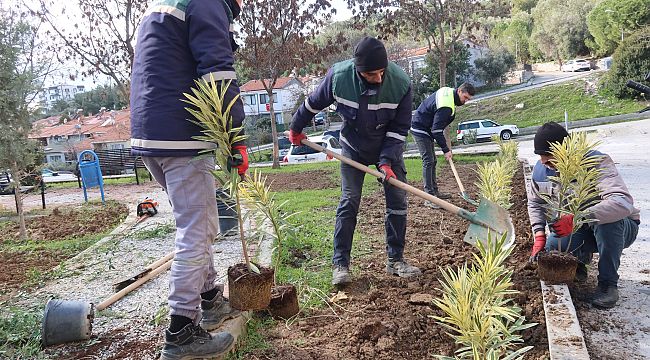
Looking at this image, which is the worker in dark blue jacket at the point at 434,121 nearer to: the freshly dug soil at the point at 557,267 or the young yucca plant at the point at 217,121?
the freshly dug soil at the point at 557,267

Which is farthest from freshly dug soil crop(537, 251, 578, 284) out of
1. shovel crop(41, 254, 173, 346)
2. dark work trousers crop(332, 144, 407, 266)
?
shovel crop(41, 254, 173, 346)

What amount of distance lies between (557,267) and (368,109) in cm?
182

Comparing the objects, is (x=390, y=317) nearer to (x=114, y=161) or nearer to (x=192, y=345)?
(x=192, y=345)

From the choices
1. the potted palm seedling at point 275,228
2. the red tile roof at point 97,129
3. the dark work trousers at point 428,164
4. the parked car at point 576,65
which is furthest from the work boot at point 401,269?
the parked car at point 576,65

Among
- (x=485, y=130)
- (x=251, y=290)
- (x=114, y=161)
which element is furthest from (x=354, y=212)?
(x=485, y=130)

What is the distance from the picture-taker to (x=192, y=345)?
2613mm

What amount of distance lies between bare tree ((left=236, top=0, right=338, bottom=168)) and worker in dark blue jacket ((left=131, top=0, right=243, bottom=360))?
47.0 feet

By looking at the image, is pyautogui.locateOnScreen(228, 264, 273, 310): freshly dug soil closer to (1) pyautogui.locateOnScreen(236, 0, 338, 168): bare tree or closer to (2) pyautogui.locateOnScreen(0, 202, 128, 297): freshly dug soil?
(2) pyautogui.locateOnScreen(0, 202, 128, 297): freshly dug soil

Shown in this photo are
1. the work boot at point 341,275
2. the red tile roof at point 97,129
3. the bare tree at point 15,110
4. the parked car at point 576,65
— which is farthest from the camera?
the red tile roof at point 97,129

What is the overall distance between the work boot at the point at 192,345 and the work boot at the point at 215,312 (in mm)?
283

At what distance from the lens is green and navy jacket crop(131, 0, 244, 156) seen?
256cm

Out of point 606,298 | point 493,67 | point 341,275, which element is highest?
point 493,67

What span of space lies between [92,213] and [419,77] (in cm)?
3639

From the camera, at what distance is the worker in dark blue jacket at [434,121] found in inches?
277
